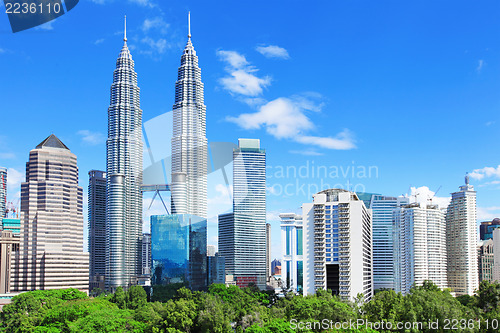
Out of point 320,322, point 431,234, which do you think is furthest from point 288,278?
point 320,322

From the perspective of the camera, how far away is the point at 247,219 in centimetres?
15050

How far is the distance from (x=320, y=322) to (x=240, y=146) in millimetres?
115775

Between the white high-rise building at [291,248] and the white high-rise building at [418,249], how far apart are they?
160ft

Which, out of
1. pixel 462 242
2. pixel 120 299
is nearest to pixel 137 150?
pixel 120 299

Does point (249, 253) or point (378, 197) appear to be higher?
point (378, 197)

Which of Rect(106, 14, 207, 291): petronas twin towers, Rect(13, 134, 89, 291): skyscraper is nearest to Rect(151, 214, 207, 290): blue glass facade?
Rect(13, 134, 89, 291): skyscraper

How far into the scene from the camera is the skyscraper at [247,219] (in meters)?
147

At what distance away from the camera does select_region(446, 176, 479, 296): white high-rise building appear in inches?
4532

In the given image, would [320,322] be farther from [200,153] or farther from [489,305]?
[200,153]

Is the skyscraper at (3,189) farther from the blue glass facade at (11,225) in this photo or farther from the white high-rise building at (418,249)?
the white high-rise building at (418,249)

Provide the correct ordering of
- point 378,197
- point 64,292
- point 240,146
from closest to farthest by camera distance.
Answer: point 64,292, point 378,197, point 240,146

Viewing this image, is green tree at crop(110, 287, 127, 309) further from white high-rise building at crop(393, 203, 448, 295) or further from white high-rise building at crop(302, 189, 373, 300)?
white high-rise building at crop(393, 203, 448, 295)

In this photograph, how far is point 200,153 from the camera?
15300 centimetres

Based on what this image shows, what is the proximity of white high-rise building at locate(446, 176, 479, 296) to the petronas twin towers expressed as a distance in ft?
234
